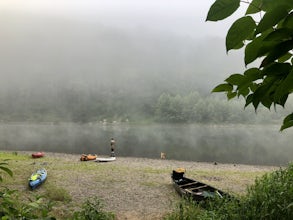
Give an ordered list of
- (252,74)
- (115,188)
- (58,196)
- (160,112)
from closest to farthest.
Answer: (252,74) < (58,196) < (115,188) < (160,112)

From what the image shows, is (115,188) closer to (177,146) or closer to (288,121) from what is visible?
(288,121)

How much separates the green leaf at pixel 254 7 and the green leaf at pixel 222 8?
0.13ft

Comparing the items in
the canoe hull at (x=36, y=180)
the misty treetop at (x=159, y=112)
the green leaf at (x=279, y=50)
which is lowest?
the misty treetop at (x=159, y=112)

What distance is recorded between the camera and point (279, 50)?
0.52 metres

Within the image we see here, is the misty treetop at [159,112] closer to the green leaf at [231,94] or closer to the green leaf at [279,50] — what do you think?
the green leaf at [231,94]

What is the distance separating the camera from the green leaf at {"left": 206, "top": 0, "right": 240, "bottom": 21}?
0.55m

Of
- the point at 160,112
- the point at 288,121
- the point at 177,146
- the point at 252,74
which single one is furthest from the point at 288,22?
the point at 160,112

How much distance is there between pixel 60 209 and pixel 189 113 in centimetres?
12996

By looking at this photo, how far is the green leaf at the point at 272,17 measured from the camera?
0.49 meters

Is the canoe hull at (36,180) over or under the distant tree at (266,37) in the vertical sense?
under

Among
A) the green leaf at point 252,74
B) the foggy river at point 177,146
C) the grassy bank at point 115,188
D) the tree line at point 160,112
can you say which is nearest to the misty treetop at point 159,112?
the tree line at point 160,112

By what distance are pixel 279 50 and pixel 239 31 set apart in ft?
0.28

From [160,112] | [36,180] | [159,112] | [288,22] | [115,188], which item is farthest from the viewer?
[159,112]

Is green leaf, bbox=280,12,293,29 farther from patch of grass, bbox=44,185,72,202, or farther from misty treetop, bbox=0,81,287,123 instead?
misty treetop, bbox=0,81,287,123
